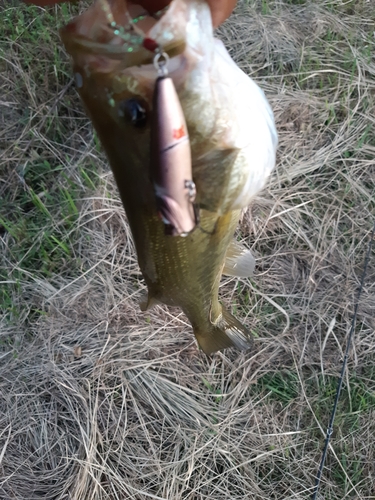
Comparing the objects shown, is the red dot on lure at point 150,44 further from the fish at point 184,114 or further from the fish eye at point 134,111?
the fish eye at point 134,111

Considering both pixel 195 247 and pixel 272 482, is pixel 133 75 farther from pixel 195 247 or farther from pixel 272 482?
pixel 272 482

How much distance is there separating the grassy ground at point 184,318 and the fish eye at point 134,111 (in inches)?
68.0

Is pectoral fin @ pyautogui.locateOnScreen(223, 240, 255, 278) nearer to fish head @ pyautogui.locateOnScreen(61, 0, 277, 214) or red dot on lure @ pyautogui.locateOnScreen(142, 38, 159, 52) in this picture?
fish head @ pyautogui.locateOnScreen(61, 0, 277, 214)

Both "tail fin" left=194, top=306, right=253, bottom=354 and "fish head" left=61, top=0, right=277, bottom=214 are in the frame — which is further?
"tail fin" left=194, top=306, right=253, bottom=354

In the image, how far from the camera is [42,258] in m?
2.79

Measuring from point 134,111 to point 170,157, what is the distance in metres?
0.22

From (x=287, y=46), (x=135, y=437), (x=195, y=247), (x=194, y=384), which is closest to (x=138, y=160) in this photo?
(x=195, y=247)

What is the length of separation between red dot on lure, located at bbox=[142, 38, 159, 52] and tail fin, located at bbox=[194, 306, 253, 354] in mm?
1110

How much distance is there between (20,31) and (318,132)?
2062 mm

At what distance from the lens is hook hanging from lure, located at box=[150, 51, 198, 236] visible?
0.79m

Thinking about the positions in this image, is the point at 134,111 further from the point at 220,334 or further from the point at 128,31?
the point at 220,334

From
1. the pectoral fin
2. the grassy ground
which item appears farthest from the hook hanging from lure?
the grassy ground

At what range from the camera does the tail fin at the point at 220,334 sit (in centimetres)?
179

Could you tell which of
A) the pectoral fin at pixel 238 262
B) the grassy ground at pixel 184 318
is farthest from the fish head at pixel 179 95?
the grassy ground at pixel 184 318
